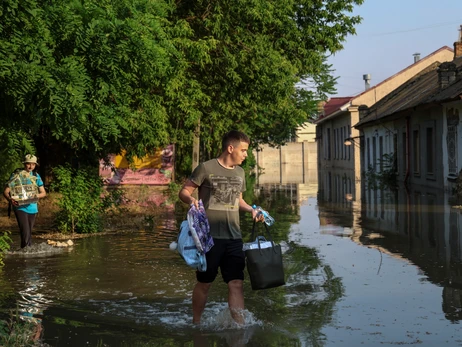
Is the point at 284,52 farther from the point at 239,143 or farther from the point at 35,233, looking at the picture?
the point at 239,143

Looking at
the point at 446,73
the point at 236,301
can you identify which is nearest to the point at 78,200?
the point at 236,301

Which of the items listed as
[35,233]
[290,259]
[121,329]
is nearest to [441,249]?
[290,259]

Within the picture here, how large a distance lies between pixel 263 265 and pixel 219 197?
0.67m

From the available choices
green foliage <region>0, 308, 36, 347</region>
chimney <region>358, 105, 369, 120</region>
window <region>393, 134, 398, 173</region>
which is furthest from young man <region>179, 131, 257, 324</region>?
chimney <region>358, 105, 369, 120</region>

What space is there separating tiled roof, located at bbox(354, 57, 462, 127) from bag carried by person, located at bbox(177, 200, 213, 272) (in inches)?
727

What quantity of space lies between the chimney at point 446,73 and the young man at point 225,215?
23989mm

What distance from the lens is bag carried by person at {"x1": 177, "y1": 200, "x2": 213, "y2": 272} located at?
21.3 feet

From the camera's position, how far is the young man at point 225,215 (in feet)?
21.9

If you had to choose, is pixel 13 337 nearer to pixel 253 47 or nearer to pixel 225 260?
pixel 225 260

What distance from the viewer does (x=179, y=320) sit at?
23.1 ft

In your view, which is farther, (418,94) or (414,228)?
(418,94)

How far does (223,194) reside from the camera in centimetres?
671

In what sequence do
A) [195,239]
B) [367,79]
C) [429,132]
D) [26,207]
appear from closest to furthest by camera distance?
[195,239] → [26,207] → [429,132] → [367,79]

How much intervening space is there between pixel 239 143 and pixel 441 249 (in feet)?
19.1
